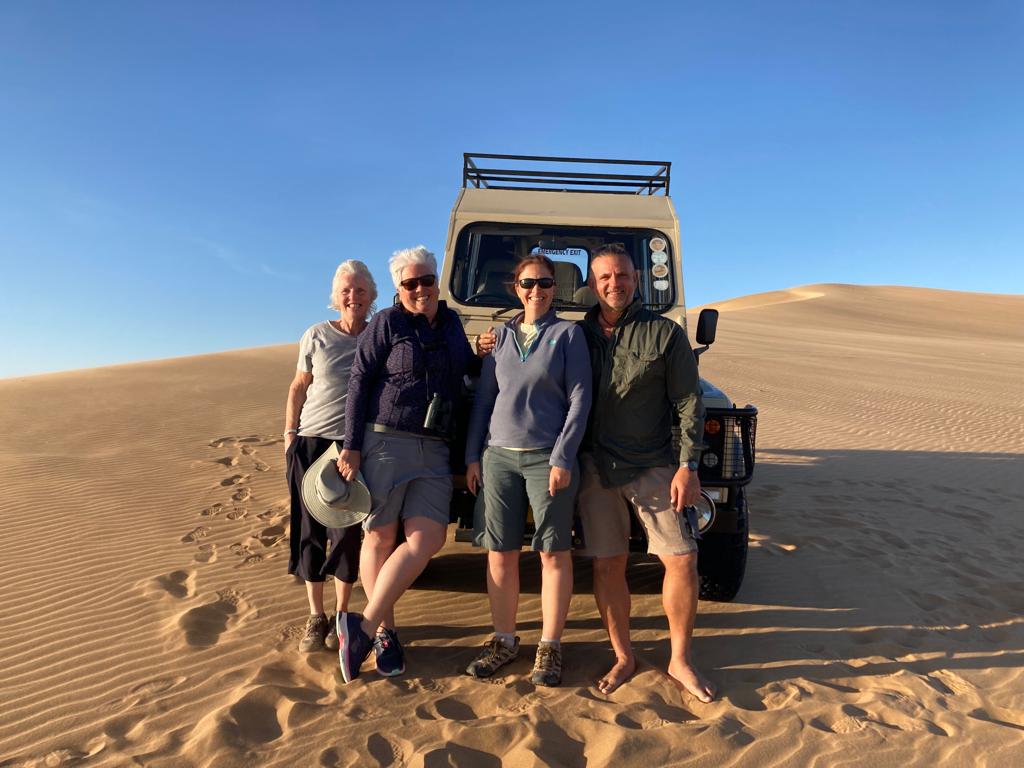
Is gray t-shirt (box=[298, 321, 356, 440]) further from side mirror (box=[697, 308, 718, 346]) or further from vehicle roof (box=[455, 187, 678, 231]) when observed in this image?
side mirror (box=[697, 308, 718, 346])

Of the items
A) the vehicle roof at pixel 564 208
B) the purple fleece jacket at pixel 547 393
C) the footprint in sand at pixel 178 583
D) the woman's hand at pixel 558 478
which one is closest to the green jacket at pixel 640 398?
the purple fleece jacket at pixel 547 393

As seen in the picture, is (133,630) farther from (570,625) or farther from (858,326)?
(858,326)

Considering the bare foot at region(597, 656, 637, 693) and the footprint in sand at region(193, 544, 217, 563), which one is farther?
the footprint in sand at region(193, 544, 217, 563)

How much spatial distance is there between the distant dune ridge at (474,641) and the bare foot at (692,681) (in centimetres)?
7

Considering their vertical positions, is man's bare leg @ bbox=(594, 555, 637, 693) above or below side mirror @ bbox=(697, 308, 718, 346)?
below

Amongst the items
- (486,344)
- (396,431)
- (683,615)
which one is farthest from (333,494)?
(683,615)

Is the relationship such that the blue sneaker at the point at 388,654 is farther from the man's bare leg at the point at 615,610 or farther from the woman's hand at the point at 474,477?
the man's bare leg at the point at 615,610

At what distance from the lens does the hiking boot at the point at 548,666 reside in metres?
3.19

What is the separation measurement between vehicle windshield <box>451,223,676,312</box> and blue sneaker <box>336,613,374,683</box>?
8.21 ft

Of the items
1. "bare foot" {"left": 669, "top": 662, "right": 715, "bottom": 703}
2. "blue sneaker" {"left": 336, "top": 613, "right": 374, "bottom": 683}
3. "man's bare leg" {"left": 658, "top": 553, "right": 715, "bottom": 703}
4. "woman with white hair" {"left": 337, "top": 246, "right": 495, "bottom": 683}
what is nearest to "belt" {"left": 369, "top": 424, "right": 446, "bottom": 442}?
"woman with white hair" {"left": 337, "top": 246, "right": 495, "bottom": 683}

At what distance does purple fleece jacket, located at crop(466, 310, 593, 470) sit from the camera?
2996mm

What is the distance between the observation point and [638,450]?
10.1 feet

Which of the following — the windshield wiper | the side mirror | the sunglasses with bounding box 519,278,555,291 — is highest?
the sunglasses with bounding box 519,278,555,291

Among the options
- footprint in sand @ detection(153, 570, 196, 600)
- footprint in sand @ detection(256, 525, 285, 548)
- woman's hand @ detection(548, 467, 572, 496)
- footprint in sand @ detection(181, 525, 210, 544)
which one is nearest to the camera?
woman's hand @ detection(548, 467, 572, 496)
